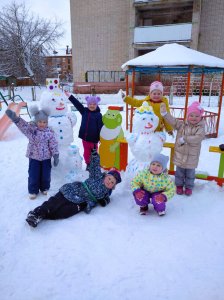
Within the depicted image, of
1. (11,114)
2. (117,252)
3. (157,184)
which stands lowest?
(117,252)

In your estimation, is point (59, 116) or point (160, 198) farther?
point (59, 116)

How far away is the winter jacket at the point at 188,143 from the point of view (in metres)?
3.57

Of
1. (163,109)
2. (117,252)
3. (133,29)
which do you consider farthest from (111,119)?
(133,29)

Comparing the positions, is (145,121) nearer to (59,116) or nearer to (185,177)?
(185,177)

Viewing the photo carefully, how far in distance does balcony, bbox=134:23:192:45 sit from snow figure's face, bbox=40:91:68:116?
1372 centimetres

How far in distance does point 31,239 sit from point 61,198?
61cm

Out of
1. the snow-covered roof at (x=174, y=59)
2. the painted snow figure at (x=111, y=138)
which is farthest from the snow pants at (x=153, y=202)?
the snow-covered roof at (x=174, y=59)

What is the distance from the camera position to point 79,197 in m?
3.28

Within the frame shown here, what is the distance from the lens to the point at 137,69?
7570 mm

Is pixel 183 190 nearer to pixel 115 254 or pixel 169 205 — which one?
pixel 169 205

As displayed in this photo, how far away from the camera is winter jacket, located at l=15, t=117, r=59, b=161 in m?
3.52

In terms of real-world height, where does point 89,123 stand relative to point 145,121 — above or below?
below

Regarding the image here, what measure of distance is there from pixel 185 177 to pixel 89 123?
5.84 feet

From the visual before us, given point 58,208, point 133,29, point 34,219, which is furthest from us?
point 133,29
